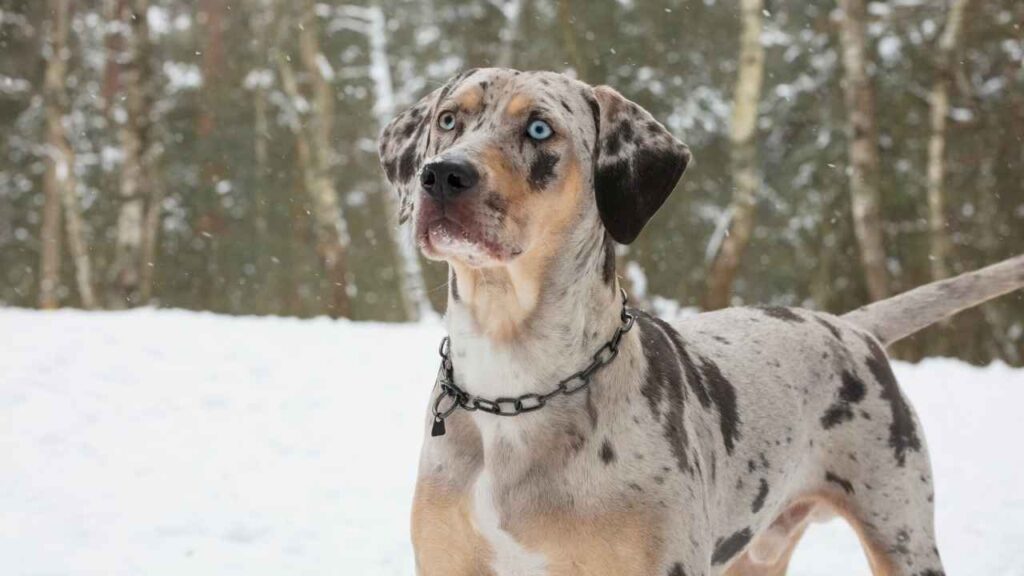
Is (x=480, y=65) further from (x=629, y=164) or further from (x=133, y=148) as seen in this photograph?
(x=629, y=164)

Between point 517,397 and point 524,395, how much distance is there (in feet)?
0.07

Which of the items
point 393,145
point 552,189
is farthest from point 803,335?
point 393,145

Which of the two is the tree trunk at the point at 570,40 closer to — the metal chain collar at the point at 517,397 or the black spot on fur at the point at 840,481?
the black spot on fur at the point at 840,481

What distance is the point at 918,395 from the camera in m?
9.99

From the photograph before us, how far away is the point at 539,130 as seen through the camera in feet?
11.2

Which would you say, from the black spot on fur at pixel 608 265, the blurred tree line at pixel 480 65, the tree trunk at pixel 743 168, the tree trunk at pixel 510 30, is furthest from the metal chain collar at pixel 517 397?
the tree trunk at pixel 510 30

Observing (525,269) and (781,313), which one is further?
(781,313)

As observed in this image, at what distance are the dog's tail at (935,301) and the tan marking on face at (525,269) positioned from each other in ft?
6.08

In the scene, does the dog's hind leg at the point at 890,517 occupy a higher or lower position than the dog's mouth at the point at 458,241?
lower

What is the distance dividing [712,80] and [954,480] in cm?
→ 1345

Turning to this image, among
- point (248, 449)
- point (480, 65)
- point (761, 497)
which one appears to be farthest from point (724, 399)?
point (480, 65)

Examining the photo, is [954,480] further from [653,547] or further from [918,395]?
[653,547]

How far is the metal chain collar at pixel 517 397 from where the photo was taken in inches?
131

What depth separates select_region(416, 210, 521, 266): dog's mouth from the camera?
3.16m
